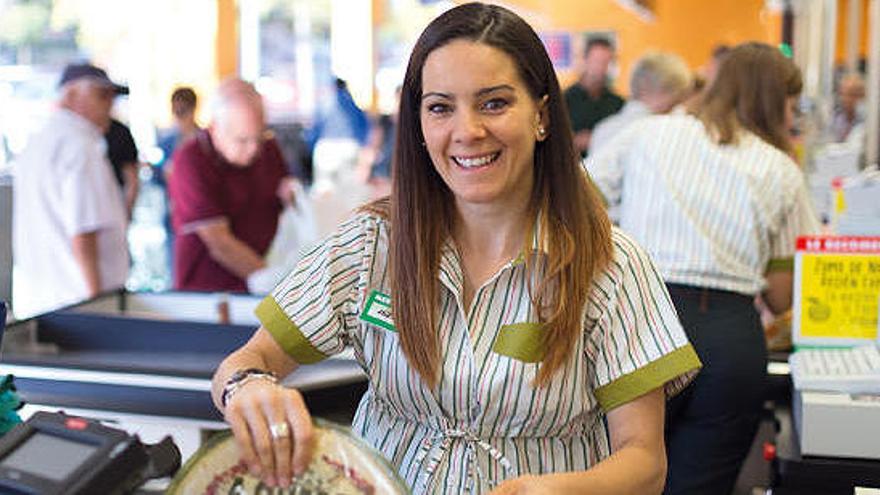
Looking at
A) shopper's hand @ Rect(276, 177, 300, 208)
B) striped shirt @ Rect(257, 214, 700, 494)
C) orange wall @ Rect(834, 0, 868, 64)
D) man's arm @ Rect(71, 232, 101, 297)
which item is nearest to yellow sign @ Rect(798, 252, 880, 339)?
striped shirt @ Rect(257, 214, 700, 494)

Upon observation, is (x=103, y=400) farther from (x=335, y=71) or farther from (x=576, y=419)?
(x=335, y=71)

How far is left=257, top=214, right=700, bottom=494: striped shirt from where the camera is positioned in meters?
1.77

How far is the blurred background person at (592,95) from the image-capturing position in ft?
25.9

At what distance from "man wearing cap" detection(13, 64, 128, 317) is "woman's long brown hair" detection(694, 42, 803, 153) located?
2332mm

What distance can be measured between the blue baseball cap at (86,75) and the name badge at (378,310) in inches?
137

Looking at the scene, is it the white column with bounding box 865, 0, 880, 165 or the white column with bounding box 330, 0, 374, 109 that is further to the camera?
the white column with bounding box 330, 0, 374, 109

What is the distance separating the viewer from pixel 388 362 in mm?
1859

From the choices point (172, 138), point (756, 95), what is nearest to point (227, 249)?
point (756, 95)

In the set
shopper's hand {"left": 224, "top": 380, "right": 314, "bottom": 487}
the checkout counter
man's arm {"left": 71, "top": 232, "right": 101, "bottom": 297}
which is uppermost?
shopper's hand {"left": 224, "top": 380, "right": 314, "bottom": 487}

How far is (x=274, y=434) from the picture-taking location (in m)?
1.43

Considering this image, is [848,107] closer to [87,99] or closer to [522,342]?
[87,99]

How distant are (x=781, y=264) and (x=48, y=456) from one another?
2639 millimetres

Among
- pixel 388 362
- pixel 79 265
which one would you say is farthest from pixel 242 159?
pixel 388 362

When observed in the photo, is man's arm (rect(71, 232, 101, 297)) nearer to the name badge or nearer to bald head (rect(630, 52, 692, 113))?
bald head (rect(630, 52, 692, 113))
